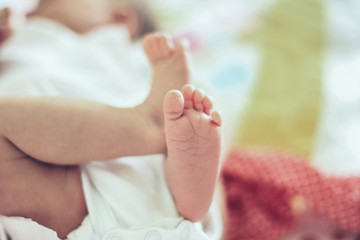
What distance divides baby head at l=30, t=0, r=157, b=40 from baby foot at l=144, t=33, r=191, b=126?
62cm

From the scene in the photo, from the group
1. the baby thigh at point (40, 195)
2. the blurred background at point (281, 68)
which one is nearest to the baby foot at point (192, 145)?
the baby thigh at point (40, 195)

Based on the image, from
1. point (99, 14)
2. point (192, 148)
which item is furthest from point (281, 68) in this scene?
point (192, 148)

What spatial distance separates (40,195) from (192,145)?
0.25 m

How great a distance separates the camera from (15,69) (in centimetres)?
97

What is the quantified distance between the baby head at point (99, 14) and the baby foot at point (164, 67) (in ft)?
2.03

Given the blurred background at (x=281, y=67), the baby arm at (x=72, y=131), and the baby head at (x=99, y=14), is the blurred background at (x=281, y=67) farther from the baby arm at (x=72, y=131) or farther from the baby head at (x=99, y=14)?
the baby arm at (x=72, y=131)

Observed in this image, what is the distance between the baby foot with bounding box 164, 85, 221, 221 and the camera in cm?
56

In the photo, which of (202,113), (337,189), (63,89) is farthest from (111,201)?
(337,189)

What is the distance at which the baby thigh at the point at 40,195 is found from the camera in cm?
59

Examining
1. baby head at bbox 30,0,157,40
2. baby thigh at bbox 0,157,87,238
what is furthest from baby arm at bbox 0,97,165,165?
baby head at bbox 30,0,157,40

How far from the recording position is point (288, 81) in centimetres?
123

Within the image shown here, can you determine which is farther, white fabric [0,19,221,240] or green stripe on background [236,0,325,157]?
green stripe on background [236,0,325,157]

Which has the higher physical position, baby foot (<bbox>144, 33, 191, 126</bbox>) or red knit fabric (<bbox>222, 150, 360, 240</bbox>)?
baby foot (<bbox>144, 33, 191, 126</bbox>)

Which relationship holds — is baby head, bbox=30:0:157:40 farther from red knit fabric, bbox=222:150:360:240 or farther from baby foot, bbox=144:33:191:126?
red knit fabric, bbox=222:150:360:240
